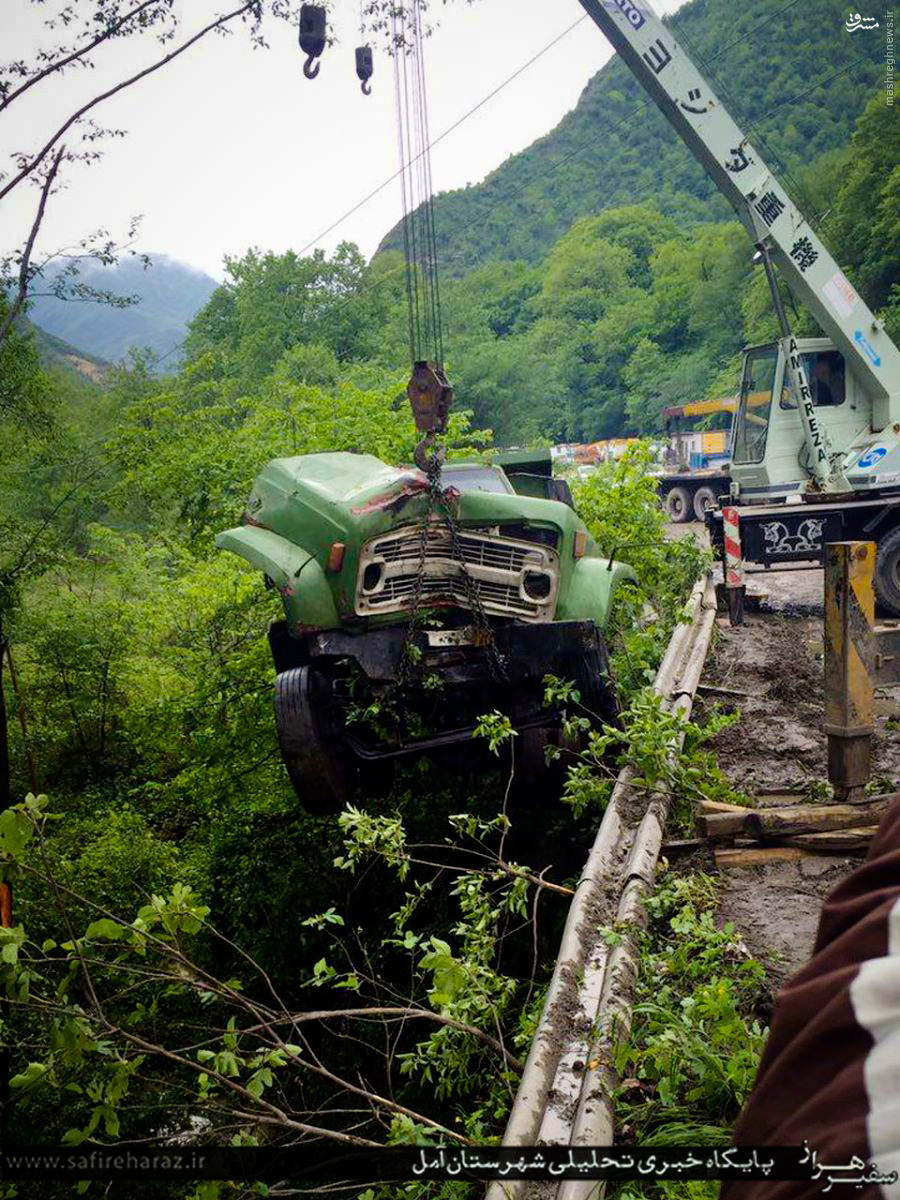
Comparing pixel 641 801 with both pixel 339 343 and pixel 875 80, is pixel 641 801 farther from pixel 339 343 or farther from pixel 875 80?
pixel 875 80

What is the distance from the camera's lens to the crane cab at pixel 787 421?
13.4 meters

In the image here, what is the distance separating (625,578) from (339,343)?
47198 millimetres

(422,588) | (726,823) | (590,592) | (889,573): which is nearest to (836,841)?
(726,823)

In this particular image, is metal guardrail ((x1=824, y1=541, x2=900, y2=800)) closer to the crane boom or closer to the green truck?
the green truck

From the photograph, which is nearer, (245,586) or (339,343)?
(245,586)

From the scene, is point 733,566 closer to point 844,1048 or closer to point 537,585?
point 537,585

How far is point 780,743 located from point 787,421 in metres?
8.42

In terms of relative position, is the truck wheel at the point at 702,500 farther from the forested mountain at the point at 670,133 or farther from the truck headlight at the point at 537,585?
the forested mountain at the point at 670,133

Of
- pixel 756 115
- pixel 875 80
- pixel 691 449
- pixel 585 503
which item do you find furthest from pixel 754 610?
pixel 756 115

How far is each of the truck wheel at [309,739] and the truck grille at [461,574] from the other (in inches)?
24.8

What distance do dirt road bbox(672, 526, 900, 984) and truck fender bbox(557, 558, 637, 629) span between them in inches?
45.8

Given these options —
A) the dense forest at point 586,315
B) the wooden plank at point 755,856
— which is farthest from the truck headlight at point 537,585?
the dense forest at point 586,315

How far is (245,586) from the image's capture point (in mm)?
12352

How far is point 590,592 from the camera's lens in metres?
6.89
